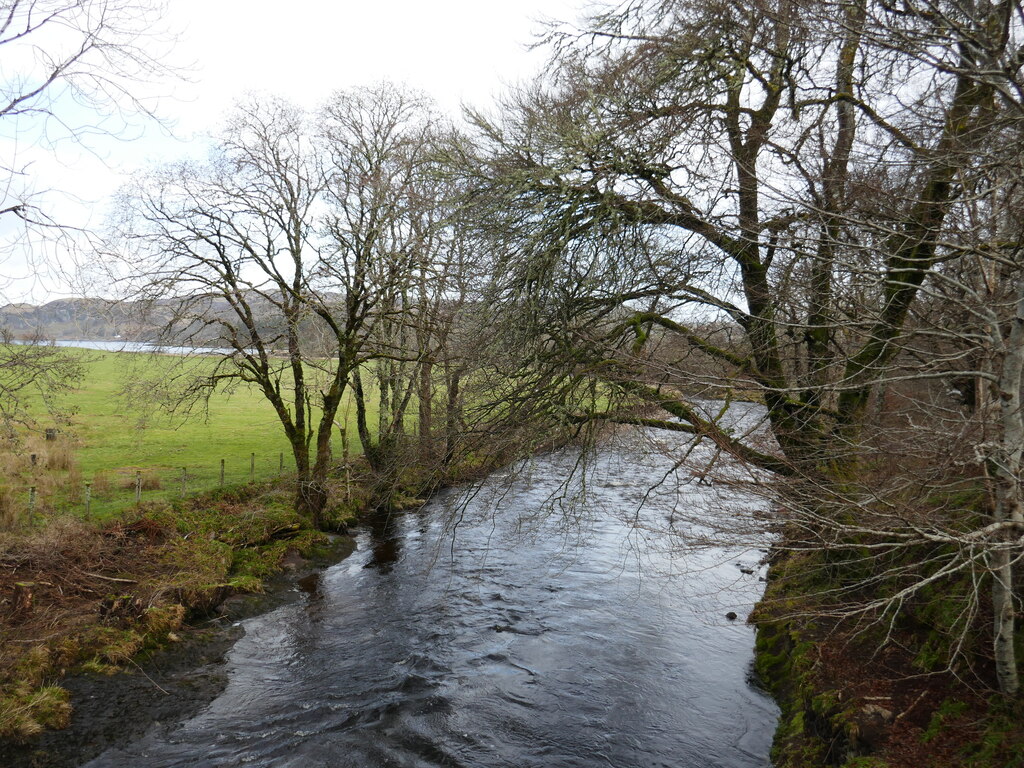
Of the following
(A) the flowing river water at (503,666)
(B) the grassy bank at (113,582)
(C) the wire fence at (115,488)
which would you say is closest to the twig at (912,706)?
(A) the flowing river water at (503,666)

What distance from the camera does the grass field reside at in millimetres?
14852

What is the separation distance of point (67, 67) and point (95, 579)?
8.75 meters

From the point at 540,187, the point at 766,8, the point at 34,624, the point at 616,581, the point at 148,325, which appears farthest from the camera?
the point at 148,325

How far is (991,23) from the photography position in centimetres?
597

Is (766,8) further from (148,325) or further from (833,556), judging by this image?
(148,325)

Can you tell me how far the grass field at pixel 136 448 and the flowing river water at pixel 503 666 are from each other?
5.69 meters

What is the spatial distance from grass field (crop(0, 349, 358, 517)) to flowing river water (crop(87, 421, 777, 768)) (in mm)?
5694

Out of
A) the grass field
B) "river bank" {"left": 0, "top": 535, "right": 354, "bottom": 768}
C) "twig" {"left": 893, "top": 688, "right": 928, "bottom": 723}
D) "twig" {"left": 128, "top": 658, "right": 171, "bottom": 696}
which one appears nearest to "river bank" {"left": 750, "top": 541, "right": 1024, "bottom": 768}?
"twig" {"left": 893, "top": 688, "right": 928, "bottom": 723}

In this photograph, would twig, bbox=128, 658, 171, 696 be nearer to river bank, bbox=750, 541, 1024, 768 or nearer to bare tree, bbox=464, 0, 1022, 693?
bare tree, bbox=464, 0, 1022, 693

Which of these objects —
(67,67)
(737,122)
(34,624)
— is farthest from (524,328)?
(34,624)

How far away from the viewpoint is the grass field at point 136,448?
14.9m

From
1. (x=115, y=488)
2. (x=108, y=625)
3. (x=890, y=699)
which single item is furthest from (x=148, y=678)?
(x=890, y=699)

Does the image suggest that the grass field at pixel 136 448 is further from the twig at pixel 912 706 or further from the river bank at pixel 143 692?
the twig at pixel 912 706

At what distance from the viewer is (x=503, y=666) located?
10.0m
